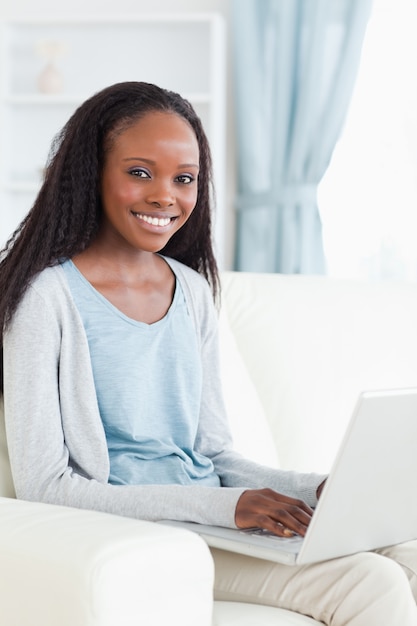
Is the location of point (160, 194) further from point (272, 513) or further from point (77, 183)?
point (272, 513)

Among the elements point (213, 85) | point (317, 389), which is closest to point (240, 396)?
point (317, 389)

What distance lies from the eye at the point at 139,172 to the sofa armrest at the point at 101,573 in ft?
1.81

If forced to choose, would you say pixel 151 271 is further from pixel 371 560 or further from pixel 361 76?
pixel 361 76

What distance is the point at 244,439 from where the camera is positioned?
1808 mm

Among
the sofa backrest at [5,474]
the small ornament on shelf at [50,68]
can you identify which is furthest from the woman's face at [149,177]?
the small ornament on shelf at [50,68]

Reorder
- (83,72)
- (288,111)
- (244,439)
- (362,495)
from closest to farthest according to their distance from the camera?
(362,495), (244,439), (288,111), (83,72)

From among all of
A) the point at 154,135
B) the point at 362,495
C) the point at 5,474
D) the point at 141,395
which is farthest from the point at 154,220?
the point at 362,495

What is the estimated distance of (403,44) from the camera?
377 cm

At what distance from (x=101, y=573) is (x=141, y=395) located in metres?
0.52

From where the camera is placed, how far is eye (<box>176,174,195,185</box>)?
5.09ft

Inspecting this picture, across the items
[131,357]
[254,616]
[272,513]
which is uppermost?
[131,357]

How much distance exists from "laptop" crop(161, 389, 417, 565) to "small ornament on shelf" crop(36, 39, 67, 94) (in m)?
2.86

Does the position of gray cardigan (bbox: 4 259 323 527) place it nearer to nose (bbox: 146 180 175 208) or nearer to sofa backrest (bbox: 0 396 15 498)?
sofa backrest (bbox: 0 396 15 498)

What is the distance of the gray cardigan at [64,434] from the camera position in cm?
133
